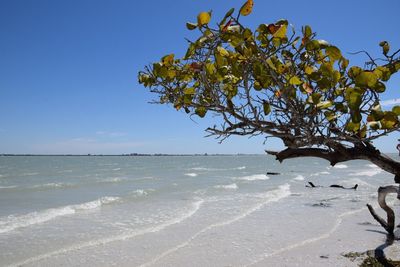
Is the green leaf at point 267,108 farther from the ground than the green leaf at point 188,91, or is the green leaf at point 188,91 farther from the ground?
the green leaf at point 188,91

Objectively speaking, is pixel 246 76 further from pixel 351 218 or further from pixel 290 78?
pixel 351 218

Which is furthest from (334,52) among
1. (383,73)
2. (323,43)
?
(383,73)

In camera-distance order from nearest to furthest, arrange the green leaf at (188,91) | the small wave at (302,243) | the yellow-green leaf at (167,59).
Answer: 1. the yellow-green leaf at (167,59)
2. the green leaf at (188,91)
3. the small wave at (302,243)

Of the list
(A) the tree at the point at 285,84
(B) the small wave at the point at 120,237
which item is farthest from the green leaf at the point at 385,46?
(B) the small wave at the point at 120,237

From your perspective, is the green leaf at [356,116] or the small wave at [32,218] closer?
the green leaf at [356,116]

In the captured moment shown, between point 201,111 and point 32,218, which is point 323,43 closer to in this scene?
point 201,111

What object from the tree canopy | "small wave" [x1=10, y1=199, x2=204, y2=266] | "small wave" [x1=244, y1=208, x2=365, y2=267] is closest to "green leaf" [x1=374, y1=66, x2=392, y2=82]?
the tree canopy

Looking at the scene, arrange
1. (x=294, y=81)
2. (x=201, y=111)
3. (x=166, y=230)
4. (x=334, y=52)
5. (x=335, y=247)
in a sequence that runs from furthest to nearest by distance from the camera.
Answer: (x=166, y=230) → (x=335, y=247) → (x=201, y=111) → (x=294, y=81) → (x=334, y=52)

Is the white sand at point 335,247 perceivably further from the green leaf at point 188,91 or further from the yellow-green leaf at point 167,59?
the yellow-green leaf at point 167,59

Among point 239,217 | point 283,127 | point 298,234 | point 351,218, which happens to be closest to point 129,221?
point 239,217

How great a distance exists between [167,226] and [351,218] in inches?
241

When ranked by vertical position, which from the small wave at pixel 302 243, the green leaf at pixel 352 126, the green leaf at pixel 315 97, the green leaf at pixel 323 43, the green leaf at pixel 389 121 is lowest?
the small wave at pixel 302 243

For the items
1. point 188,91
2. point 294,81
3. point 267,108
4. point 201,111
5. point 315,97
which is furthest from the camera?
point 201,111

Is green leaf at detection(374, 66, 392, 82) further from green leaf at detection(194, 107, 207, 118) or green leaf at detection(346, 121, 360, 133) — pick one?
green leaf at detection(194, 107, 207, 118)
